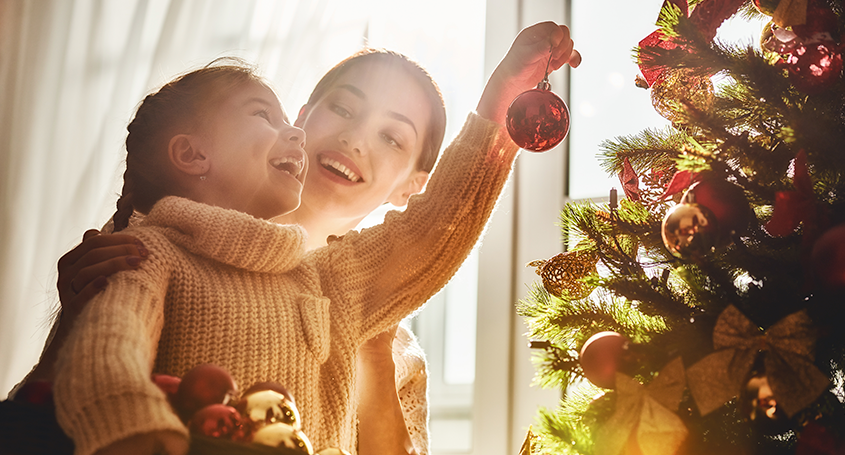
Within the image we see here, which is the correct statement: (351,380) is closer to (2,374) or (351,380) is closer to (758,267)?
(758,267)

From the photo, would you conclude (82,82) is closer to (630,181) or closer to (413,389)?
(413,389)

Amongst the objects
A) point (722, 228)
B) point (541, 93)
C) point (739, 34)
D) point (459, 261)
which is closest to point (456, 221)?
point (459, 261)

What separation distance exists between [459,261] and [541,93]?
0.25 meters

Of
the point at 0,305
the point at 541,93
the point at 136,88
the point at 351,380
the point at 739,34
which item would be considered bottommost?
the point at 351,380

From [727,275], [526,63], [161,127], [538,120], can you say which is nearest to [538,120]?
[538,120]

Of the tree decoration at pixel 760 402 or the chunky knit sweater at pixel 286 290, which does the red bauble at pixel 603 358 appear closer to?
the tree decoration at pixel 760 402

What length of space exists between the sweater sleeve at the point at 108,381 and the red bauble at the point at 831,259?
1.85 feet

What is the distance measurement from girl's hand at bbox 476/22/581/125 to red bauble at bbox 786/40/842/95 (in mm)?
286

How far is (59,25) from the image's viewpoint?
1739 mm

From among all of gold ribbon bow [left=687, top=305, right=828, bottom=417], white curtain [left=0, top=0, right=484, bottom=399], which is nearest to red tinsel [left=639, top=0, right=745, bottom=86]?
gold ribbon bow [left=687, top=305, right=828, bottom=417]

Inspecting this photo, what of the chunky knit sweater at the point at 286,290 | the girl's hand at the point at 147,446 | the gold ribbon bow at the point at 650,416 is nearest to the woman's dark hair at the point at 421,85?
the chunky knit sweater at the point at 286,290

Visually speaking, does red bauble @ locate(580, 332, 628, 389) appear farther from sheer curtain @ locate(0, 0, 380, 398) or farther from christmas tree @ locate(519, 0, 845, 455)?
sheer curtain @ locate(0, 0, 380, 398)

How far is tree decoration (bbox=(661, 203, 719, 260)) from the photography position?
57 centimetres

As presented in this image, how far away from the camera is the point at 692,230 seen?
57 centimetres
